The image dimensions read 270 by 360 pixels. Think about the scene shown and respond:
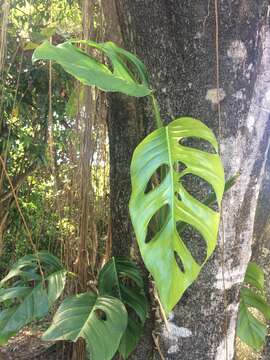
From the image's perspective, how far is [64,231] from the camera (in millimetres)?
1549

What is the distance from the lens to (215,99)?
3.24 ft

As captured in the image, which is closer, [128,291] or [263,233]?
[128,291]

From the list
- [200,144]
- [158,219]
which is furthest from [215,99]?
[158,219]

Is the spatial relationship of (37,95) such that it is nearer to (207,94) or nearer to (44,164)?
(44,164)

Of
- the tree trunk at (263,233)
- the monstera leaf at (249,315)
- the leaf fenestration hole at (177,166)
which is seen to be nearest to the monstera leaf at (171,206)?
the leaf fenestration hole at (177,166)

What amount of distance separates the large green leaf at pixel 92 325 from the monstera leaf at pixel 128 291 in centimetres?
6

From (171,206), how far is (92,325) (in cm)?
32

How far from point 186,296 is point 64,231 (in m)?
0.62

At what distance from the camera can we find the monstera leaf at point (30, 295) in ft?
3.58

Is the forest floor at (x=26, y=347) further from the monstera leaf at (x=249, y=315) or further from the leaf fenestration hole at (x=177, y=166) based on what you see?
the leaf fenestration hole at (x=177, y=166)

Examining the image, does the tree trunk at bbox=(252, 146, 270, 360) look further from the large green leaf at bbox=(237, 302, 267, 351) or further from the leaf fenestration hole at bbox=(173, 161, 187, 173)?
the leaf fenestration hole at bbox=(173, 161, 187, 173)

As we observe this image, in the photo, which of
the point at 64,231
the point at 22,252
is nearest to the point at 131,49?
the point at 64,231

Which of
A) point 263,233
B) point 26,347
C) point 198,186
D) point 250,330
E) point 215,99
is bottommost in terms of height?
point 26,347

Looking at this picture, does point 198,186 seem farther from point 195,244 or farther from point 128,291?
point 128,291
